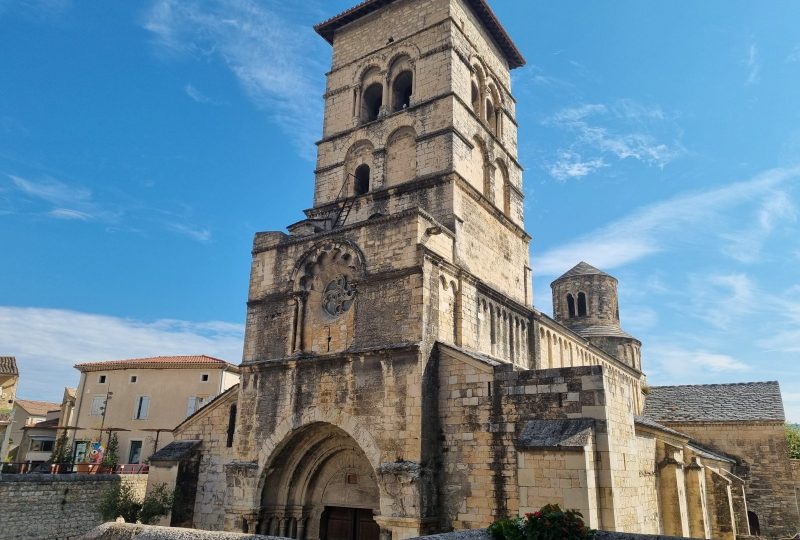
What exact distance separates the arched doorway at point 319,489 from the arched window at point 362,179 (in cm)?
798

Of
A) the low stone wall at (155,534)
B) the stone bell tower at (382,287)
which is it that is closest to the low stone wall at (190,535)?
the low stone wall at (155,534)

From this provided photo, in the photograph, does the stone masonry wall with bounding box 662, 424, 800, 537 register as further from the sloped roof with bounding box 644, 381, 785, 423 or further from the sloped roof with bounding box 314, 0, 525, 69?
the sloped roof with bounding box 314, 0, 525, 69

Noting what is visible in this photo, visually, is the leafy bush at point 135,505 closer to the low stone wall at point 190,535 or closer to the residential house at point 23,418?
the low stone wall at point 190,535

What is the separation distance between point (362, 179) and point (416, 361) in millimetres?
8245

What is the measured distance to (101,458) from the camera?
28422 millimetres

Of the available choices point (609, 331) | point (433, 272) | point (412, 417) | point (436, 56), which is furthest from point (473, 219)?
point (609, 331)

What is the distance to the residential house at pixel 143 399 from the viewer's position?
29922mm

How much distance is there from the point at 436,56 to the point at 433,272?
27.4 ft

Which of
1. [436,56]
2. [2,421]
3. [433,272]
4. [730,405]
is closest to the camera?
[433,272]

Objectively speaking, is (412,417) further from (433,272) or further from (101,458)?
(101,458)

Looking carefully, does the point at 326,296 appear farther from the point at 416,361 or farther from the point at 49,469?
the point at 49,469

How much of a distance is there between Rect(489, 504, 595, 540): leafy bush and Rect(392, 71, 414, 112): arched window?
14.4m

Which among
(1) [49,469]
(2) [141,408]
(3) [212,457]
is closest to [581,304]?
(3) [212,457]

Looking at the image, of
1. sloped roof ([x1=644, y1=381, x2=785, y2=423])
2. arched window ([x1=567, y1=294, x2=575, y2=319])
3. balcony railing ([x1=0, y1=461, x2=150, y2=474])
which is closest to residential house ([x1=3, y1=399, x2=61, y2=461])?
balcony railing ([x1=0, y1=461, x2=150, y2=474])
